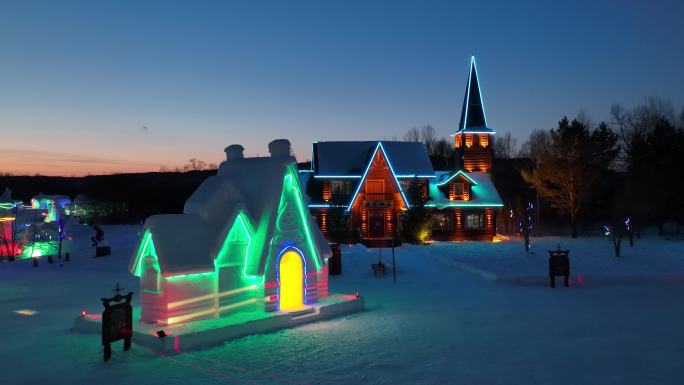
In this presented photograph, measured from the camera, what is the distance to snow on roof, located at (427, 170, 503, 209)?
1479 inches

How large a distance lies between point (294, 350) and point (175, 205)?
49.6 metres

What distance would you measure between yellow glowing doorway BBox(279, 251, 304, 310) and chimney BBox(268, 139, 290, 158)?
309 centimetres

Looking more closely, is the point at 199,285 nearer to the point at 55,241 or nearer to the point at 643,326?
the point at 643,326

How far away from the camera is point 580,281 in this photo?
19594mm

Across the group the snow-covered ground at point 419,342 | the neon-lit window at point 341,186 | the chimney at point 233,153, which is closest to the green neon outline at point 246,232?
the snow-covered ground at point 419,342

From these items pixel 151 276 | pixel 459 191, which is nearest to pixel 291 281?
pixel 151 276

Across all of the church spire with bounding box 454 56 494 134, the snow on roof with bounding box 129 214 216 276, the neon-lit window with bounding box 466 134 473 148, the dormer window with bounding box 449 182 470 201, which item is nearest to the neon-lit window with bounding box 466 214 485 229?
the dormer window with bounding box 449 182 470 201

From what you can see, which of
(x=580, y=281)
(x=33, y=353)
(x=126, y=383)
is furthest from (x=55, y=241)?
(x=580, y=281)

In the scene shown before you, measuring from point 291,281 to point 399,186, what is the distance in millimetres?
20597

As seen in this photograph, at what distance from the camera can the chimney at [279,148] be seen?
51.2ft

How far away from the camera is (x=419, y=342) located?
1162cm

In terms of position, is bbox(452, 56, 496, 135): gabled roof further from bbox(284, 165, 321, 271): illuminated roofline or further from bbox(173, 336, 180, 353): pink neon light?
bbox(173, 336, 180, 353): pink neon light

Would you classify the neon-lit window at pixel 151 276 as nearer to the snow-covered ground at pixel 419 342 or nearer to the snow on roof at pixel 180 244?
the snow on roof at pixel 180 244

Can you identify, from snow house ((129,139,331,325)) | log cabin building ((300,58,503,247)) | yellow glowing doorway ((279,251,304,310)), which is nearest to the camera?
snow house ((129,139,331,325))
